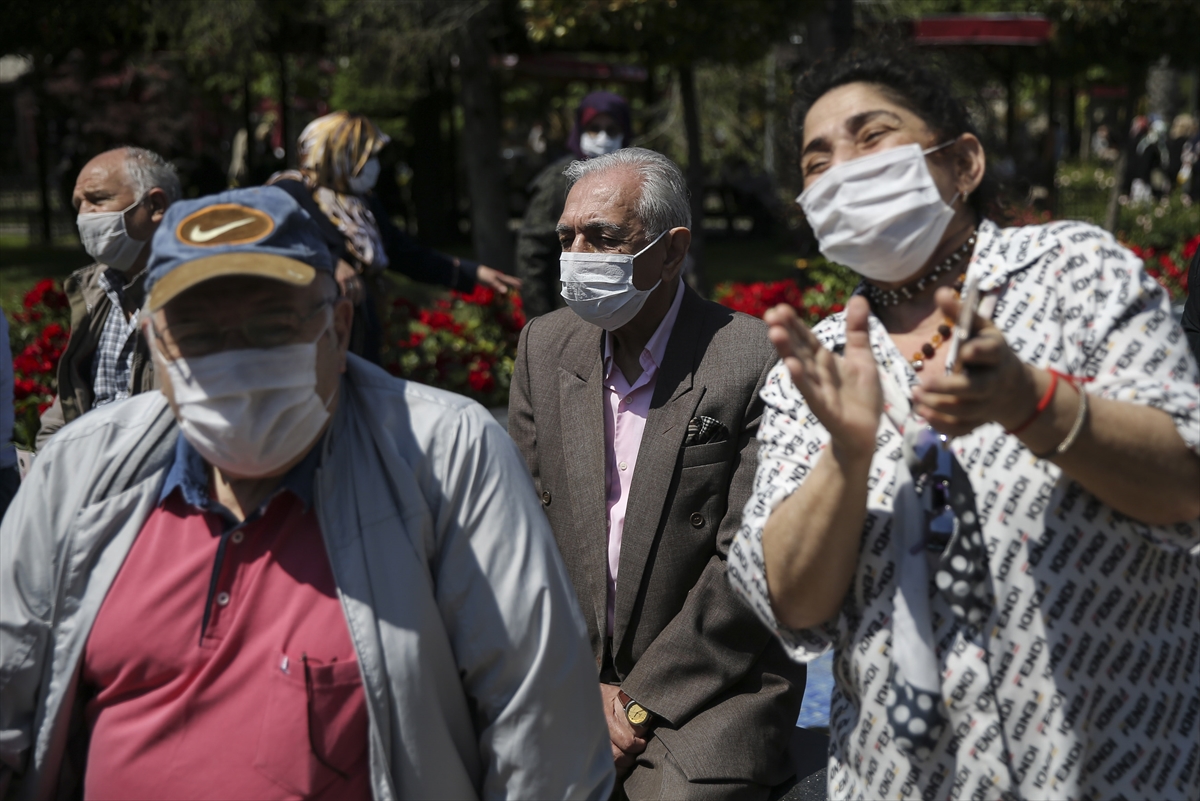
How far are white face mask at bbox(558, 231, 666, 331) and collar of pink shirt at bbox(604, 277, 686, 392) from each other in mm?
87

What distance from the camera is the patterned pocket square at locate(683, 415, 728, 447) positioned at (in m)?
2.93

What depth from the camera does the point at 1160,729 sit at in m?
1.89

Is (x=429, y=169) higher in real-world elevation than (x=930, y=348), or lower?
lower

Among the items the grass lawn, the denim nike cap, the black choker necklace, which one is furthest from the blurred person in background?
the denim nike cap

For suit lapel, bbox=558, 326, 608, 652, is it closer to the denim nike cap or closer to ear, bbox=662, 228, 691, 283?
ear, bbox=662, 228, 691, 283

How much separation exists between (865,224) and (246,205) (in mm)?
1016

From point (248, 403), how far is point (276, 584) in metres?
0.30

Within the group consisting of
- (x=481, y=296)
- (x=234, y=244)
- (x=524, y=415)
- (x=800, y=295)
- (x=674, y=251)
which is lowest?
(x=800, y=295)

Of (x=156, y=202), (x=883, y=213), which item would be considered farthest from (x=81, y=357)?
(x=883, y=213)

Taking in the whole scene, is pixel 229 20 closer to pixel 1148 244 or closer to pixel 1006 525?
pixel 1148 244

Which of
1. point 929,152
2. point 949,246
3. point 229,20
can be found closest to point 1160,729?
point 949,246

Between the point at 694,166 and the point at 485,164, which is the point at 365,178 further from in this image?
the point at 485,164

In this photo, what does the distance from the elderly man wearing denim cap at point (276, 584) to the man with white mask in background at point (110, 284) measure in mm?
1988

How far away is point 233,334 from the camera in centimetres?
189
